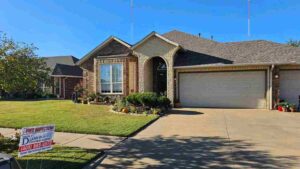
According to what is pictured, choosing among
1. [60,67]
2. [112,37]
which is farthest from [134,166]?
[60,67]

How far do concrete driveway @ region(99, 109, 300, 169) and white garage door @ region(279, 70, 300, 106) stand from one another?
6.63 metres

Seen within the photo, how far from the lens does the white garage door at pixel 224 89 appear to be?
54.6 ft

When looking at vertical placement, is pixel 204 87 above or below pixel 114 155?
above

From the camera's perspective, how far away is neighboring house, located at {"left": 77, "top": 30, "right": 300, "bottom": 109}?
648 inches

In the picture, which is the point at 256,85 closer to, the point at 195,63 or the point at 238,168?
the point at 195,63

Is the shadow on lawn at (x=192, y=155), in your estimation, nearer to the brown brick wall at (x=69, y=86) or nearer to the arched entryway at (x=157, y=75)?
the arched entryway at (x=157, y=75)

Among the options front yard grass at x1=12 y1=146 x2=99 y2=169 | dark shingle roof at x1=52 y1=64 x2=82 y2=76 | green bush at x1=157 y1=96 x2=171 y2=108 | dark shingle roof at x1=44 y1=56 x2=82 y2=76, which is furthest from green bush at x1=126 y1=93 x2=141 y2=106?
dark shingle roof at x1=52 y1=64 x2=82 y2=76

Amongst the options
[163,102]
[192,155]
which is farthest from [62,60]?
[192,155]

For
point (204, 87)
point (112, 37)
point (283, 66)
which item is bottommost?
point (204, 87)

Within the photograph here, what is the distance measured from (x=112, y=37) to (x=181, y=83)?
7.13 metres

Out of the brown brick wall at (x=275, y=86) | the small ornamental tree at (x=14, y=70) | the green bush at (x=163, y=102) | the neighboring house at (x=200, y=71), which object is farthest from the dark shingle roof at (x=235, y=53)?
the small ornamental tree at (x=14, y=70)

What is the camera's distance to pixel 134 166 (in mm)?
5590

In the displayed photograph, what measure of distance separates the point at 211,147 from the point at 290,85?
1244cm

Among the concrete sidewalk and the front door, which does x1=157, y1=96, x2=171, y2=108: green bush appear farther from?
the concrete sidewalk
